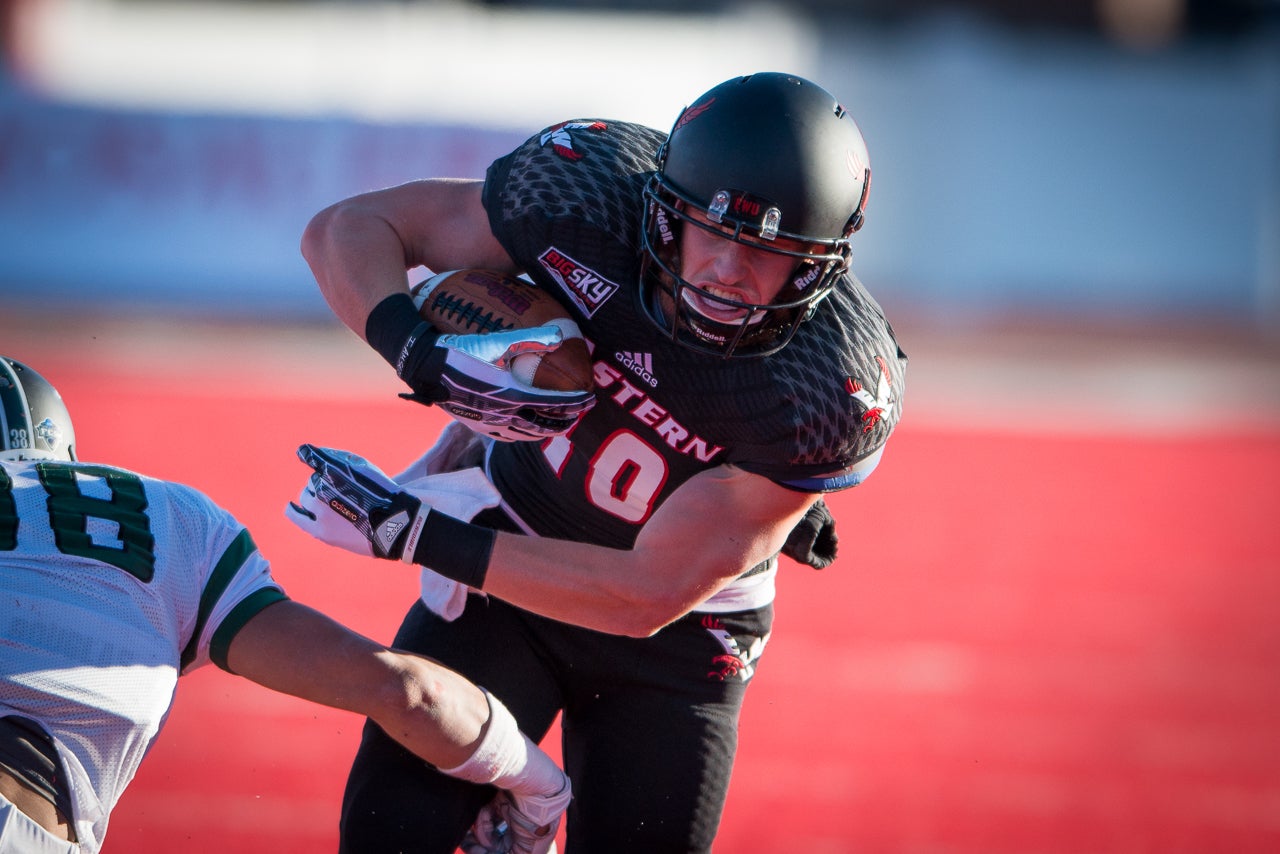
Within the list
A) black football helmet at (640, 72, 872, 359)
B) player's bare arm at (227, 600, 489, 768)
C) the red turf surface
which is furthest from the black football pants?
the red turf surface

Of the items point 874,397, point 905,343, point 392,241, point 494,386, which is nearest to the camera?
point 494,386

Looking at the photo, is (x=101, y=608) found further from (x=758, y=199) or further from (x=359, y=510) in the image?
(x=758, y=199)

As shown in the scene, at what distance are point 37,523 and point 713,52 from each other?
1429 centimetres

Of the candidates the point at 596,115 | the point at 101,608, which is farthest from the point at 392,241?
the point at 596,115

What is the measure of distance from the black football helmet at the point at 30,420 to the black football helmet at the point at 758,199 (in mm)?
1224

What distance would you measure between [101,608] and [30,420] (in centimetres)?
63

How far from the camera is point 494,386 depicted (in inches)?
105

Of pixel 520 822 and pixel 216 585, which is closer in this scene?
pixel 216 585

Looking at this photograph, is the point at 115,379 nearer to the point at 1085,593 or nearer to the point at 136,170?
the point at 136,170

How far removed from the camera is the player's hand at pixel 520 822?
9.61ft

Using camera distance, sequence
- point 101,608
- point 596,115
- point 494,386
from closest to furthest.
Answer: point 101,608
point 494,386
point 596,115

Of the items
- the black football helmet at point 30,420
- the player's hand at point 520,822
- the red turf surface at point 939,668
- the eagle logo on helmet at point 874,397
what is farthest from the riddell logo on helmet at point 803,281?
the red turf surface at point 939,668

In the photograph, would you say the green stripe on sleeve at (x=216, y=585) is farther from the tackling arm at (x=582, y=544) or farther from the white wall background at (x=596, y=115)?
the white wall background at (x=596, y=115)

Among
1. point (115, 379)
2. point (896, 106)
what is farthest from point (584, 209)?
point (896, 106)
